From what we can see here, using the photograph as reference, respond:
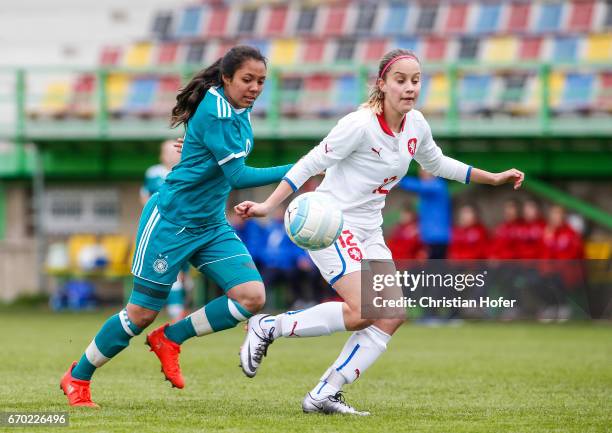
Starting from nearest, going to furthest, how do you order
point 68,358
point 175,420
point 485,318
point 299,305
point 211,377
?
point 175,420 < point 211,377 < point 68,358 < point 485,318 < point 299,305

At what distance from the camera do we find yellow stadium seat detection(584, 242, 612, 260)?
17.8m

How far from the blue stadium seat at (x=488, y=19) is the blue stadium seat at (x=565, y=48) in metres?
1.48

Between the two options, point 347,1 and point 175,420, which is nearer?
point 175,420

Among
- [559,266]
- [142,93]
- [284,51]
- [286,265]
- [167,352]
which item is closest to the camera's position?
[167,352]

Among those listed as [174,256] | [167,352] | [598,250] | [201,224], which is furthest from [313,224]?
[598,250]

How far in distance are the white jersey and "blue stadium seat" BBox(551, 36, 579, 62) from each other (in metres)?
14.7

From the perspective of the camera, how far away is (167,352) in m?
7.31

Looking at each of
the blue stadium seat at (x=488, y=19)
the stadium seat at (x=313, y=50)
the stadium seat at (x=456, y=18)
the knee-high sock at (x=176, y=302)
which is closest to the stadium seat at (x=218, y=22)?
the stadium seat at (x=313, y=50)

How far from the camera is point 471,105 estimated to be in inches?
742

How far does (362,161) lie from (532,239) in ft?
34.3

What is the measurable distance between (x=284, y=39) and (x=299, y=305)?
7144mm

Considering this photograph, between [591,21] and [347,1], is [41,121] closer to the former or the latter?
[347,1]

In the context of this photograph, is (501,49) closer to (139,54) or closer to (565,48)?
(565,48)

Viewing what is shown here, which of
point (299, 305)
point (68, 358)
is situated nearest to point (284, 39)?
point (299, 305)
